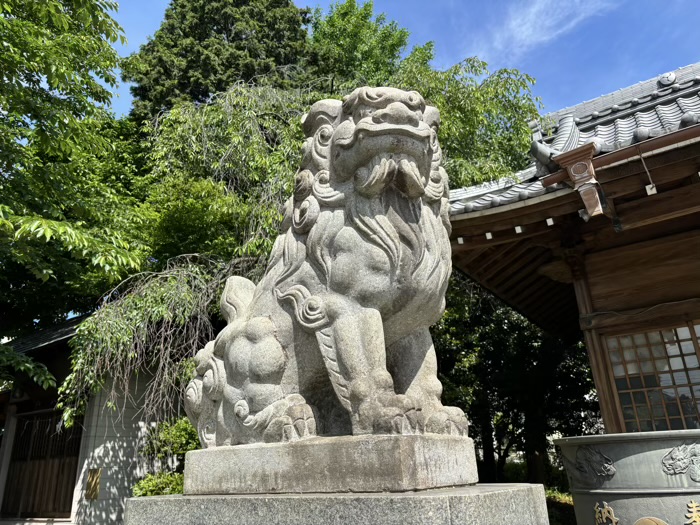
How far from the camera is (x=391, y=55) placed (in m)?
14.7

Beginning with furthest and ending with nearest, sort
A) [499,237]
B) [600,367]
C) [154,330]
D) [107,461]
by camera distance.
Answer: [107,461], [154,330], [600,367], [499,237]

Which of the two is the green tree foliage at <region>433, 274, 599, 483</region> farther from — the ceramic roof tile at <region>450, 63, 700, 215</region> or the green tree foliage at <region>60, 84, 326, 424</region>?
the green tree foliage at <region>60, 84, 326, 424</region>

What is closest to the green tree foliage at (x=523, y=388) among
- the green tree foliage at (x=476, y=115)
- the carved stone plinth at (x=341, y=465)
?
the green tree foliage at (x=476, y=115)

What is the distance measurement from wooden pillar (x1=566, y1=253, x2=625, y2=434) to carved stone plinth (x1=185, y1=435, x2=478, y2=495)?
370 centimetres

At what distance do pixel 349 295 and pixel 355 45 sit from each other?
46.8 feet

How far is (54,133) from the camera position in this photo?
260 inches

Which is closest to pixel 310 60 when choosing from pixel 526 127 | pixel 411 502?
pixel 526 127

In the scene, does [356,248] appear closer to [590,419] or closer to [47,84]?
[47,84]

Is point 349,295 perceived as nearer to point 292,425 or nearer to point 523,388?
point 292,425

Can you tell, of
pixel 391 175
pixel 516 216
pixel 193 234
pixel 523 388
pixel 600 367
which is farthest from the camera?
pixel 523 388

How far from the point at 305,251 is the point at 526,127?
698 centimetres

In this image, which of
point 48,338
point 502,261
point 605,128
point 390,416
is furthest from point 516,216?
point 48,338

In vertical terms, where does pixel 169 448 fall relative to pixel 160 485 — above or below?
above

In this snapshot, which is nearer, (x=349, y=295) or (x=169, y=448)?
(x=349, y=295)
